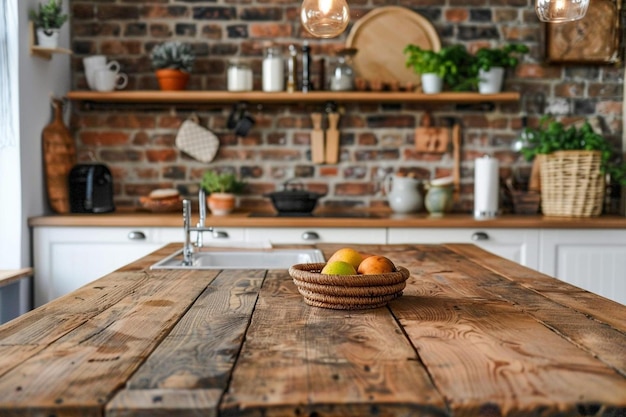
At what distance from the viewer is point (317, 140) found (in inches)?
154

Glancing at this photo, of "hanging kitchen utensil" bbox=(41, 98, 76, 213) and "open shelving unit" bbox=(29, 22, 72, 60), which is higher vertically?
"open shelving unit" bbox=(29, 22, 72, 60)

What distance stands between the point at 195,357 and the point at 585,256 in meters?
2.77

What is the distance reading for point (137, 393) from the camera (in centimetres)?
89

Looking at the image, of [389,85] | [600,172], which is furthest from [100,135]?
[600,172]

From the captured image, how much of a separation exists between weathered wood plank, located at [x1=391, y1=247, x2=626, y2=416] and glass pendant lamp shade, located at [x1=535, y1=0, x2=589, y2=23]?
0.78 metres

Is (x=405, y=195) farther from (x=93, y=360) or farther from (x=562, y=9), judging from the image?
(x=93, y=360)

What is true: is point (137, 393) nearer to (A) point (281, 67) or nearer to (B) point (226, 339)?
(B) point (226, 339)

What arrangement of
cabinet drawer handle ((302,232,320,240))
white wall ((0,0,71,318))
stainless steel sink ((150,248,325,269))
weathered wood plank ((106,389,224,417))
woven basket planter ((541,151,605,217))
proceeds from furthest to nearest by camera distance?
woven basket planter ((541,151,605,217)) → cabinet drawer handle ((302,232,320,240)) → white wall ((0,0,71,318)) → stainless steel sink ((150,248,325,269)) → weathered wood plank ((106,389,224,417))

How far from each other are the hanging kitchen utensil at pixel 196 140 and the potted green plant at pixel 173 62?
0.81 feet

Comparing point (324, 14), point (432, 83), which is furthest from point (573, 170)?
point (324, 14)

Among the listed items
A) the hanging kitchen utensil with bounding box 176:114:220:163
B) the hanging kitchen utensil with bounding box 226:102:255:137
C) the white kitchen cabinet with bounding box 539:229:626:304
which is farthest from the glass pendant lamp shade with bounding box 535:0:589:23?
the hanging kitchen utensil with bounding box 176:114:220:163

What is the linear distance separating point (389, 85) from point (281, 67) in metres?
0.60

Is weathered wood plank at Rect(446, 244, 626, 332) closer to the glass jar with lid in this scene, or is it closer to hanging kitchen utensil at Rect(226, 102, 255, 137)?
the glass jar with lid

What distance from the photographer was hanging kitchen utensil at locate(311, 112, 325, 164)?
390 centimetres
